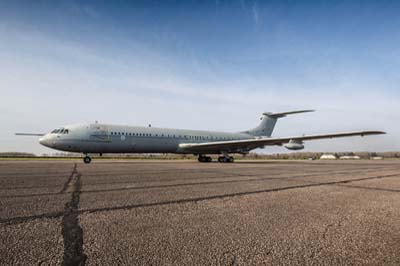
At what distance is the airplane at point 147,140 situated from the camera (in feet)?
68.7

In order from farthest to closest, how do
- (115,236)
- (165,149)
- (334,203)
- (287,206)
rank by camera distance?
(165,149)
(334,203)
(287,206)
(115,236)

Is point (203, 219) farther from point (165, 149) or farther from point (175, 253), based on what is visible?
point (165, 149)

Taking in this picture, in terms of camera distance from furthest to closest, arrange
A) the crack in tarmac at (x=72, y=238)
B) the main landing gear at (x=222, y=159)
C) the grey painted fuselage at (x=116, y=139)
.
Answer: the main landing gear at (x=222, y=159)
the grey painted fuselage at (x=116, y=139)
the crack in tarmac at (x=72, y=238)

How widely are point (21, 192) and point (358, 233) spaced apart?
675 centimetres

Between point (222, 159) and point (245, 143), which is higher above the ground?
point (245, 143)

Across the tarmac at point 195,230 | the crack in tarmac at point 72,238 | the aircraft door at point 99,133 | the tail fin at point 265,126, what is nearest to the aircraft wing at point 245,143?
the tail fin at point 265,126

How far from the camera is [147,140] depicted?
2411cm

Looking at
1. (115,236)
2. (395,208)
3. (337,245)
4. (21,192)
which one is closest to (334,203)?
(395,208)

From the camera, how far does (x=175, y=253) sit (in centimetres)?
256

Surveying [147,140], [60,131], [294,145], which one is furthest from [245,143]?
[60,131]

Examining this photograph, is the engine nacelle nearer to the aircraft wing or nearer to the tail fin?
the aircraft wing

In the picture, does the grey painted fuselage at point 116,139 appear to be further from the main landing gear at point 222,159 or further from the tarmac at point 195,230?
the tarmac at point 195,230

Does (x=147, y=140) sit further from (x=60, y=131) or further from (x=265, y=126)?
(x=265, y=126)

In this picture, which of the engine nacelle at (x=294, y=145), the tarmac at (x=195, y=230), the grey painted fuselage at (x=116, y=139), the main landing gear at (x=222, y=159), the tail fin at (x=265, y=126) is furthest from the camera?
the tail fin at (x=265, y=126)
